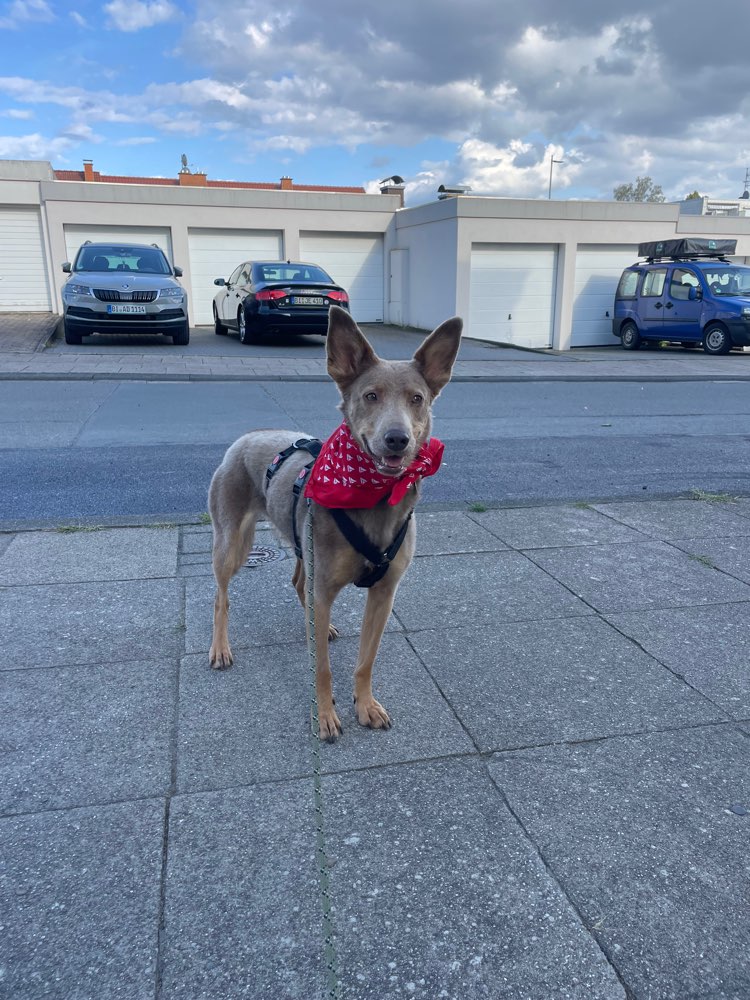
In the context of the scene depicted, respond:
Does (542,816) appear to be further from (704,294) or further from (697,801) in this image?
(704,294)

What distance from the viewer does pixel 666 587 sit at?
4578 mm

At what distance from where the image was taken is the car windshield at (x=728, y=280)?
19.7m

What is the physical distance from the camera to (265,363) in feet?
50.2

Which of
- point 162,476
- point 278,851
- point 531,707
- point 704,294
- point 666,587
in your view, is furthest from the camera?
point 704,294

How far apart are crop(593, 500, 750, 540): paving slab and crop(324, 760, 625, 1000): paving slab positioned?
11.6 feet

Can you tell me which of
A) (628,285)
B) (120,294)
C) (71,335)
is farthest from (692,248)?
(71,335)

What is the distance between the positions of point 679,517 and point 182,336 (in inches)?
530

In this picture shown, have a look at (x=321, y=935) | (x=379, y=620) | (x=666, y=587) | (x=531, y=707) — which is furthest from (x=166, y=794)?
(x=666, y=587)

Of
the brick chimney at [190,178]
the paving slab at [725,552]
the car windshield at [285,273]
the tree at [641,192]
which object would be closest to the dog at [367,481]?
the paving slab at [725,552]

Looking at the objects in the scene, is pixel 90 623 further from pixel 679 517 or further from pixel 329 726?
pixel 679 517

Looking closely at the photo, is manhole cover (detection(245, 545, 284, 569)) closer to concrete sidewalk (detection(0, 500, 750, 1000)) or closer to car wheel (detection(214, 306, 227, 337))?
concrete sidewalk (detection(0, 500, 750, 1000))

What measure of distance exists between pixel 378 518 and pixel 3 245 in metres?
23.8

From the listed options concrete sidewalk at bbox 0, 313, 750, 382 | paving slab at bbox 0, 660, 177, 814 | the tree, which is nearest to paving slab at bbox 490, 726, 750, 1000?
paving slab at bbox 0, 660, 177, 814

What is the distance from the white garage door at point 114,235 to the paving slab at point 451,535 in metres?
19.6
